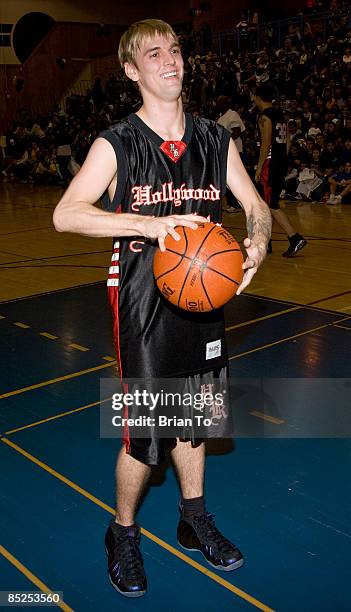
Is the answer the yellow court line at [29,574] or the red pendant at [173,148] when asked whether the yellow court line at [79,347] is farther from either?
the red pendant at [173,148]

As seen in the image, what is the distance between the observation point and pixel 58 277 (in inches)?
281

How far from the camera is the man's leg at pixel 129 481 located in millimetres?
2367

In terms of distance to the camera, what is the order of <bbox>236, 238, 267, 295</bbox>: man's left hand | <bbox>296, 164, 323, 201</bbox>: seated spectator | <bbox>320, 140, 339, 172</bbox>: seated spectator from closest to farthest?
<bbox>236, 238, 267, 295</bbox>: man's left hand → <bbox>296, 164, 323, 201</bbox>: seated spectator → <bbox>320, 140, 339, 172</bbox>: seated spectator

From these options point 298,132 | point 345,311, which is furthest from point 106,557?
point 298,132

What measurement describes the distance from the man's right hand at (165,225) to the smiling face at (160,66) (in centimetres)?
49

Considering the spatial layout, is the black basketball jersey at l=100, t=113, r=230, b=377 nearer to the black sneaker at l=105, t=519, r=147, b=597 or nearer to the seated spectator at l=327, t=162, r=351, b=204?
the black sneaker at l=105, t=519, r=147, b=597

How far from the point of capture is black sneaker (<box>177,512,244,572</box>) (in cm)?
242

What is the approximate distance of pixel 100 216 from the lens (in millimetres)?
2047

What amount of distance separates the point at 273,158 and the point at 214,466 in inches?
209

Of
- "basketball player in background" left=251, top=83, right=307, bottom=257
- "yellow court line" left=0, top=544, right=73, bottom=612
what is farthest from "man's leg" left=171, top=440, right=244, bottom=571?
"basketball player in background" left=251, top=83, right=307, bottom=257

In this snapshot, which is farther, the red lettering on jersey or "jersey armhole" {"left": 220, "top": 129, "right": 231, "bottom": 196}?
"jersey armhole" {"left": 220, "top": 129, "right": 231, "bottom": 196}

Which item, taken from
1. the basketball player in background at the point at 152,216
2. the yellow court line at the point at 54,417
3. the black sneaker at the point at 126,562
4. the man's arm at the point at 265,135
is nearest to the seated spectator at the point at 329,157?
the man's arm at the point at 265,135

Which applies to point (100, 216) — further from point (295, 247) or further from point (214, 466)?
point (295, 247)

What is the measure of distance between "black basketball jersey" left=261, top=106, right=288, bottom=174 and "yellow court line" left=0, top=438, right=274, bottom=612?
5.33 m
